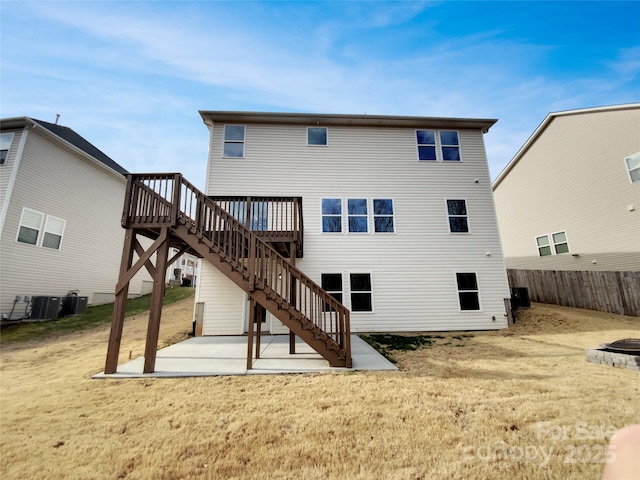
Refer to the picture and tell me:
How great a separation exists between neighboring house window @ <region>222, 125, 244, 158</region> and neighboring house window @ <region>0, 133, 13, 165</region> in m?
9.20

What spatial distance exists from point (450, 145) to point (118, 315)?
1365cm

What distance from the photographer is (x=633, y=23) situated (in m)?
9.14

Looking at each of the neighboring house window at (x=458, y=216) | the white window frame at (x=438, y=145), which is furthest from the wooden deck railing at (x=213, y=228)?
the white window frame at (x=438, y=145)

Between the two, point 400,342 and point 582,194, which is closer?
point 400,342

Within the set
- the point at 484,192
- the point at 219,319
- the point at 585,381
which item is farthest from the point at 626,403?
the point at 219,319

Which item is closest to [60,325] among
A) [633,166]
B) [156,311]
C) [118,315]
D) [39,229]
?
[39,229]

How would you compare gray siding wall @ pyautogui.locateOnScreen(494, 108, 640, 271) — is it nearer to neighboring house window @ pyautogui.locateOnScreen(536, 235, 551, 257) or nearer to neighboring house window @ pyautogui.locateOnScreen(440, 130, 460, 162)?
neighboring house window @ pyautogui.locateOnScreen(536, 235, 551, 257)

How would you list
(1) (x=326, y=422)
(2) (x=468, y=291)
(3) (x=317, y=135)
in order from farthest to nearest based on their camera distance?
(3) (x=317, y=135), (2) (x=468, y=291), (1) (x=326, y=422)

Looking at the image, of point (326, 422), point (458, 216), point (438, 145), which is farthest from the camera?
point (438, 145)

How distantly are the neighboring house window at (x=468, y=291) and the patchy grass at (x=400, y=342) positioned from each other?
1557 millimetres

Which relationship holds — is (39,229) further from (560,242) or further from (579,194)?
(579,194)

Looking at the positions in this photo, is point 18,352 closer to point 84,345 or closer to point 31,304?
point 84,345

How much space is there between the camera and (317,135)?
11.7 metres

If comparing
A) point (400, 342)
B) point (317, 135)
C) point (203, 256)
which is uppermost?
point (317, 135)
